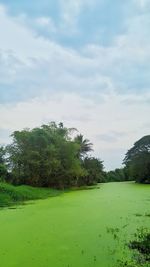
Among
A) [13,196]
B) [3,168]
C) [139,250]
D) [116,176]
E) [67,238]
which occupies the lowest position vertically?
[139,250]

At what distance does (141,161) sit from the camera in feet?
91.8

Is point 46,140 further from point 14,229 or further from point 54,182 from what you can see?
point 14,229

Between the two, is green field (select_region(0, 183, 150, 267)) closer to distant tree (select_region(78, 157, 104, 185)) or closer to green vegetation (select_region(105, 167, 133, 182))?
distant tree (select_region(78, 157, 104, 185))

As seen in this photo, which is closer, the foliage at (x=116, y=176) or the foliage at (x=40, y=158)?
the foliage at (x=40, y=158)

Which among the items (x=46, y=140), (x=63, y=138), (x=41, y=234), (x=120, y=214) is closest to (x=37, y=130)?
(x=46, y=140)

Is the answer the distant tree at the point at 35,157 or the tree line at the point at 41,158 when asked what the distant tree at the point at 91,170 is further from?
the distant tree at the point at 35,157

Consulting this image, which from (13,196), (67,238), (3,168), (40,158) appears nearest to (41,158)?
(40,158)

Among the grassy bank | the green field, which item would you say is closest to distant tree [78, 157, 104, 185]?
the grassy bank

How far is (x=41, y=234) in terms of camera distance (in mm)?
5773

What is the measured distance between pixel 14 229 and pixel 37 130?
15414mm

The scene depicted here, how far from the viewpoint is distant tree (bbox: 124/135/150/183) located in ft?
90.7

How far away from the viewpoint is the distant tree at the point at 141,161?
27.7 metres

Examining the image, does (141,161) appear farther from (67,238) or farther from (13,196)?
(67,238)

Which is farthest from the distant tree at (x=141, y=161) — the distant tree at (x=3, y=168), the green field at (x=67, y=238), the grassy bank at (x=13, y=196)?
the green field at (x=67, y=238)
